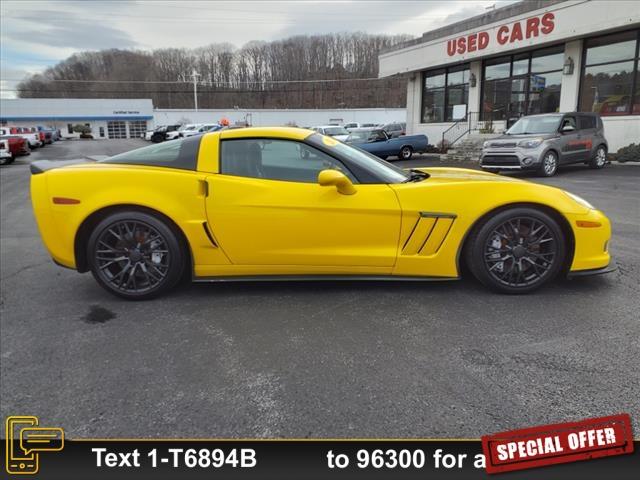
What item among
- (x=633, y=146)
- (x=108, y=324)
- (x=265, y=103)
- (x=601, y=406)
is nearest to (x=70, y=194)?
(x=108, y=324)

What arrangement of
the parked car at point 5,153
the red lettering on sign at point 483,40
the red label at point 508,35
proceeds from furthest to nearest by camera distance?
1. the parked car at point 5,153
2. the red lettering on sign at point 483,40
3. the red label at point 508,35

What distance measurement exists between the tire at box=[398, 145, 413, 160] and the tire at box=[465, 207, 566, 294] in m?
17.0

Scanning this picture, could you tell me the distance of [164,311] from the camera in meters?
3.58

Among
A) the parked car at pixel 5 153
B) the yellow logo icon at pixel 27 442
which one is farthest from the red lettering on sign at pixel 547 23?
the parked car at pixel 5 153

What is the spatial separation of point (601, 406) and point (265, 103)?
86832 millimetres

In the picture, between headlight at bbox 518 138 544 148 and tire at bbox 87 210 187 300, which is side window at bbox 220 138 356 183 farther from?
headlight at bbox 518 138 544 148

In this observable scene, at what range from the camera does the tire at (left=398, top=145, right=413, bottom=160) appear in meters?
20.1

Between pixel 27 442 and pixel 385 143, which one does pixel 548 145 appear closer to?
pixel 385 143

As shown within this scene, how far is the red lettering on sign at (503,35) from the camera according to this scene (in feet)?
61.8

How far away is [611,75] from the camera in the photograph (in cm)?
1623

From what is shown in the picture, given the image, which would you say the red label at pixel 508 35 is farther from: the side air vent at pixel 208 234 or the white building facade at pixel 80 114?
the white building facade at pixel 80 114

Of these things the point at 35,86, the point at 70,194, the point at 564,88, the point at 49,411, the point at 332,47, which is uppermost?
the point at 332,47

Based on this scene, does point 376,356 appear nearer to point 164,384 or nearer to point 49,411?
point 164,384

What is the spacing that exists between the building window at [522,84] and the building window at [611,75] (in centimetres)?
116
